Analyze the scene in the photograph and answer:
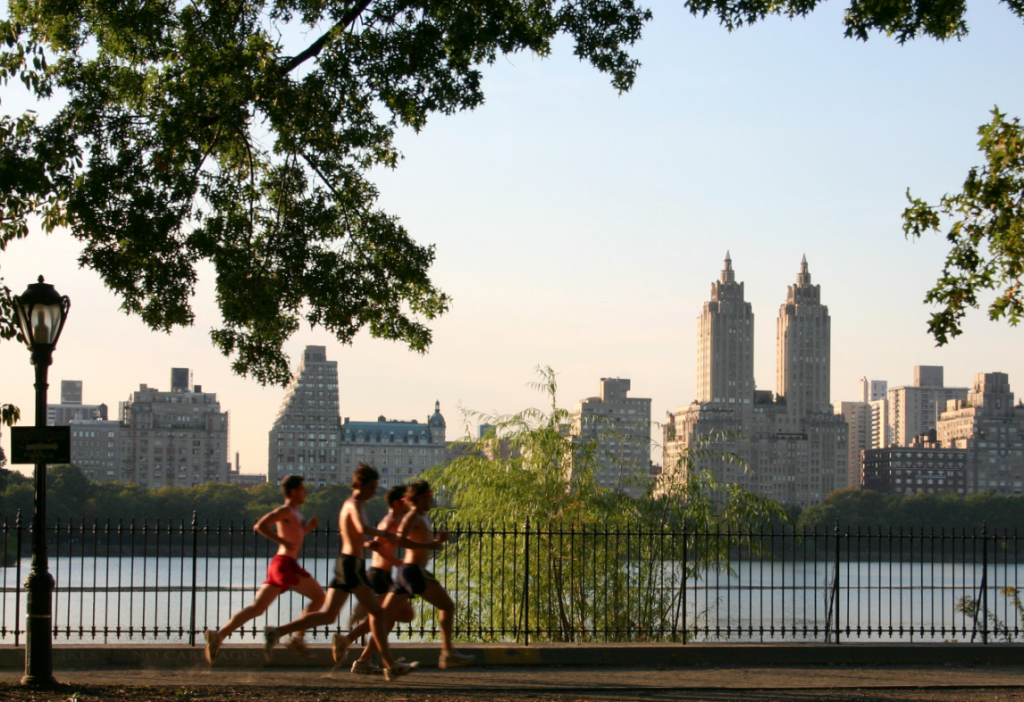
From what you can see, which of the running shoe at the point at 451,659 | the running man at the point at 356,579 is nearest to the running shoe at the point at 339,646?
the running man at the point at 356,579

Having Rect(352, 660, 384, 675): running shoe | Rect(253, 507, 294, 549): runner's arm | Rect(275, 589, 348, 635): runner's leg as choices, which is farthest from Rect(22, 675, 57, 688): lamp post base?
Rect(352, 660, 384, 675): running shoe

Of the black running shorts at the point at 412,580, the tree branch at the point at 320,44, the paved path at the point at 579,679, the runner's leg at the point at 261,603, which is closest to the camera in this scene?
the runner's leg at the point at 261,603

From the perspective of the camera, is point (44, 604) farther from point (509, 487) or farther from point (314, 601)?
point (509, 487)

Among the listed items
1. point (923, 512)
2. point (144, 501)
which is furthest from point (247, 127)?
point (923, 512)

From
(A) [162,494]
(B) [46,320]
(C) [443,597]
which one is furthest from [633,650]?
(A) [162,494]

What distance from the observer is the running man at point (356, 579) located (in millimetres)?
10125

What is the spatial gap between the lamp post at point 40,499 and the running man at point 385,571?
2.63 metres

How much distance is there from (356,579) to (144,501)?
8196 cm

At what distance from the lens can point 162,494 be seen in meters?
89.6

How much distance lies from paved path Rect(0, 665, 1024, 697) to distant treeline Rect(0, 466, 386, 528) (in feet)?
177

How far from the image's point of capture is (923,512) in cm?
10269

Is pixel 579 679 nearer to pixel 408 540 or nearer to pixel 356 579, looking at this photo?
pixel 408 540

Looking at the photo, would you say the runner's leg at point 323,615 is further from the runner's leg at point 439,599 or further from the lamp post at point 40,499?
the lamp post at point 40,499

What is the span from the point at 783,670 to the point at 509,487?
7.84 meters
